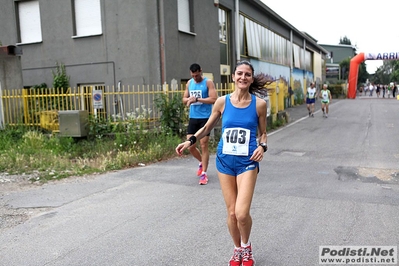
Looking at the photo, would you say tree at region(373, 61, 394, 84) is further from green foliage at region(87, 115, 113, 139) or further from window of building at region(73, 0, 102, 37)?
green foliage at region(87, 115, 113, 139)

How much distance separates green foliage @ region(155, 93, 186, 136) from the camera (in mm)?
10711

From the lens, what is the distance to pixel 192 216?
203 inches

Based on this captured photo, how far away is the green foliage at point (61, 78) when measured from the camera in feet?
46.4

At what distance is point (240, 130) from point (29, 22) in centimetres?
1393

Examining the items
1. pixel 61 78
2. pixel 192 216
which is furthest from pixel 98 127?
pixel 192 216

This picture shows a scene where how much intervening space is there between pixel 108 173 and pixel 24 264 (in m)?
4.06

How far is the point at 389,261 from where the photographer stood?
149 inches

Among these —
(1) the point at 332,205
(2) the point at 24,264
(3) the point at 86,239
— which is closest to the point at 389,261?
(1) the point at 332,205

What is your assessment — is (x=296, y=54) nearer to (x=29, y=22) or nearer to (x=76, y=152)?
(x=29, y=22)

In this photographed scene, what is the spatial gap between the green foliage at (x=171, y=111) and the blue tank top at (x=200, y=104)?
149 inches

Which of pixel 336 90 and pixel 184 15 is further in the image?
pixel 336 90

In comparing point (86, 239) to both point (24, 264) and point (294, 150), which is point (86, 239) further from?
point (294, 150)

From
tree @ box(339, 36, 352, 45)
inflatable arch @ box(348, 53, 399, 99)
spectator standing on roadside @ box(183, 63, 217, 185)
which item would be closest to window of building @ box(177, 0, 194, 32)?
spectator standing on roadside @ box(183, 63, 217, 185)

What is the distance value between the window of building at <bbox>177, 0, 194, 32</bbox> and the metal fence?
2.92m
